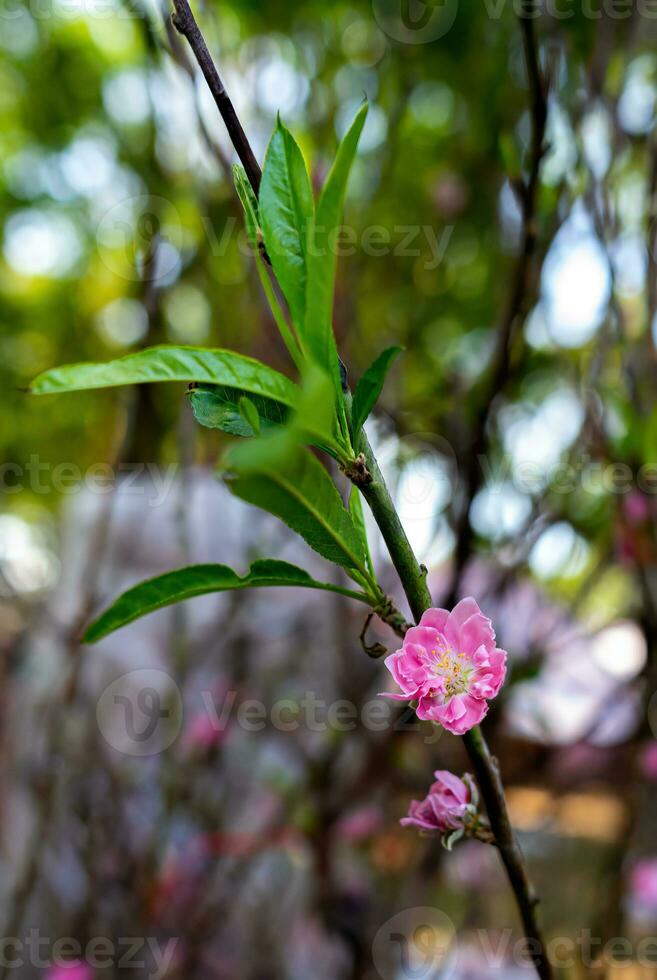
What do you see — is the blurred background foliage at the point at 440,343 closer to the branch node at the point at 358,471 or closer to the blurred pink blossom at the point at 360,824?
the blurred pink blossom at the point at 360,824

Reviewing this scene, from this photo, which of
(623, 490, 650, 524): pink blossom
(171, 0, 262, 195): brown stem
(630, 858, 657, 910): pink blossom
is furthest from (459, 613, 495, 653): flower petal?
(630, 858, 657, 910): pink blossom

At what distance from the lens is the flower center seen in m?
0.36

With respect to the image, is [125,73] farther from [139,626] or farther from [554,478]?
[554,478]

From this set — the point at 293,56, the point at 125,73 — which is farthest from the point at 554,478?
the point at 125,73

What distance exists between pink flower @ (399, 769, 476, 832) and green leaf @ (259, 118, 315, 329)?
0.73 feet

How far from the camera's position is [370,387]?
366 millimetres

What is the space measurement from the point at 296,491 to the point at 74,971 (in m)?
1.25

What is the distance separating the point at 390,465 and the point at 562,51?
0.55 m

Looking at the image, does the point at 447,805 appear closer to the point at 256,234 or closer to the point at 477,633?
the point at 477,633

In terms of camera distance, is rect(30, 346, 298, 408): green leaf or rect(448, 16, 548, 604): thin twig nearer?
rect(30, 346, 298, 408): green leaf

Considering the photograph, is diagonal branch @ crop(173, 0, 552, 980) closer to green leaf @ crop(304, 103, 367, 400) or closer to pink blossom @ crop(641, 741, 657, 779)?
green leaf @ crop(304, 103, 367, 400)

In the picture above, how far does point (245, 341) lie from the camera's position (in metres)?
1.24

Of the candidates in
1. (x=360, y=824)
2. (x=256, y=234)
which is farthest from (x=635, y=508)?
(x=256, y=234)

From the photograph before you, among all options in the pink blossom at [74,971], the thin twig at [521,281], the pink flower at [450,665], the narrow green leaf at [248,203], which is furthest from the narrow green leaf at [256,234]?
the pink blossom at [74,971]
